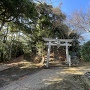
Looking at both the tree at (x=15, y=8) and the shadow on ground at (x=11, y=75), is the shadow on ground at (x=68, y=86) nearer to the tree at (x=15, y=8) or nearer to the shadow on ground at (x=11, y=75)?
the shadow on ground at (x=11, y=75)

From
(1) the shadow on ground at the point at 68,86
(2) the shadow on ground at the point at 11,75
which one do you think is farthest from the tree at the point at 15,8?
(1) the shadow on ground at the point at 68,86

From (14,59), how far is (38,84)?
8.35 m

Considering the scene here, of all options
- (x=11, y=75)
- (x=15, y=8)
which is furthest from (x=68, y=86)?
(x=15, y=8)

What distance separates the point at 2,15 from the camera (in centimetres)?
1013

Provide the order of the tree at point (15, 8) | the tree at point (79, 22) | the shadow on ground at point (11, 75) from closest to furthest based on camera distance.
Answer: the shadow on ground at point (11, 75) < the tree at point (15, 8) < the tree at point (79, 22)

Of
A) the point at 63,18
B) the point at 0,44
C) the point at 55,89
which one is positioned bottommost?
the point at 55,89

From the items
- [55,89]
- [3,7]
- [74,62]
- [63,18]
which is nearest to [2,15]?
[3,7]

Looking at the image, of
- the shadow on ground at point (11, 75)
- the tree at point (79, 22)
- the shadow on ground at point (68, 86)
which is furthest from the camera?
the tree at point (79, 22)

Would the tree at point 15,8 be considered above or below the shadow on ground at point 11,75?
above

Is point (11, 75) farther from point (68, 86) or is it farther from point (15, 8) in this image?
point (15, 8)

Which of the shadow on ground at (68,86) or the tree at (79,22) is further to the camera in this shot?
the tree at (79,22)

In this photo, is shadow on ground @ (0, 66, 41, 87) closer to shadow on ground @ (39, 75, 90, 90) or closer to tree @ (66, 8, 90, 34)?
shadow on ground @ (39, 75, 90, 90)

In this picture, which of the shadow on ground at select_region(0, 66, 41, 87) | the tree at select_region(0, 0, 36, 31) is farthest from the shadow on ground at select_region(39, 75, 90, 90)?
the tree at select_region(0, 0, 36, 31)

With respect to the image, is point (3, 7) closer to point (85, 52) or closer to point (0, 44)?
point (0, 44)
